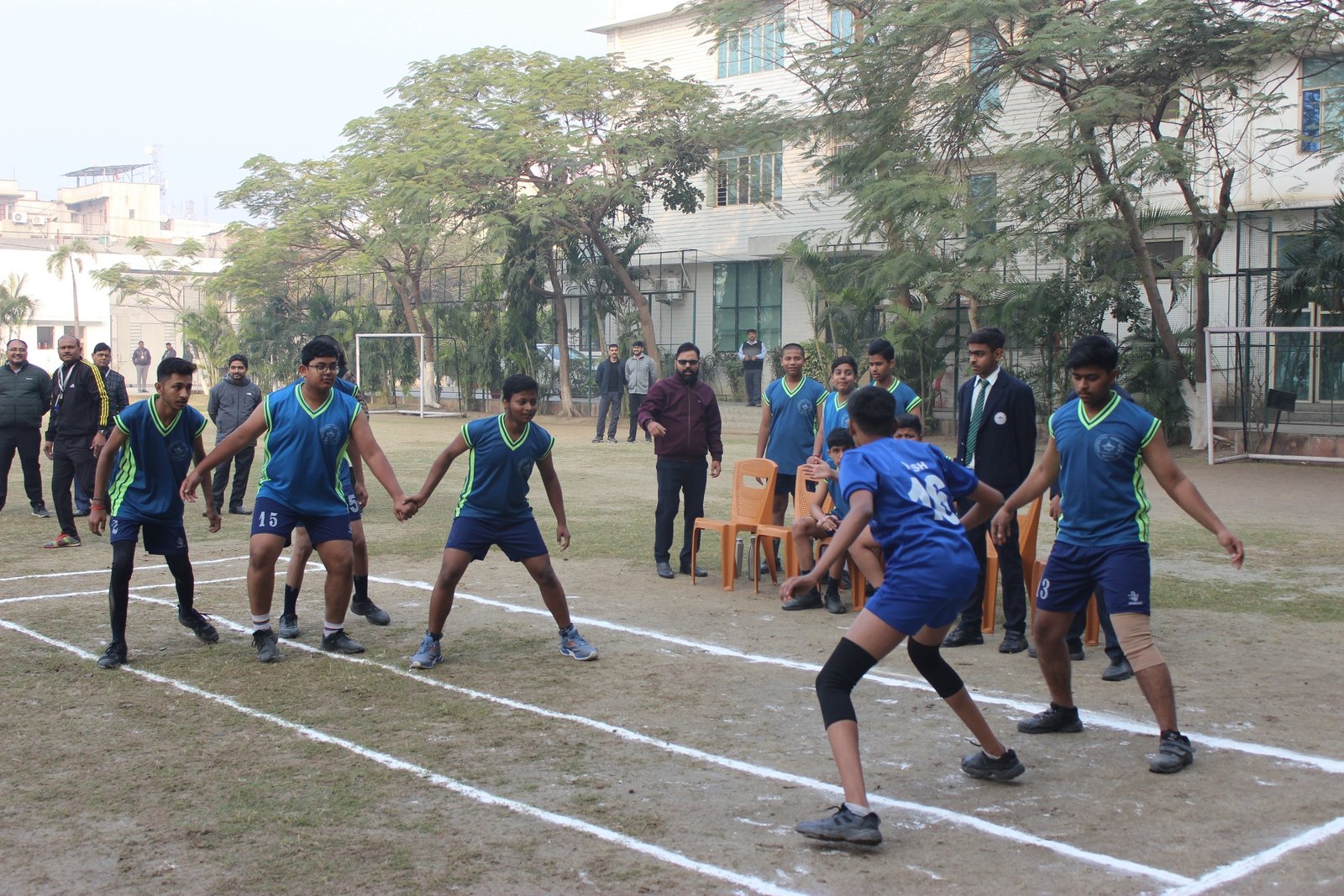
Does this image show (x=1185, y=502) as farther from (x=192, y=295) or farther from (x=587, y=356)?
(x=192, y=295)

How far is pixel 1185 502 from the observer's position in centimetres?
560

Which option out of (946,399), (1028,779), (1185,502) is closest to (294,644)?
(1028,779)

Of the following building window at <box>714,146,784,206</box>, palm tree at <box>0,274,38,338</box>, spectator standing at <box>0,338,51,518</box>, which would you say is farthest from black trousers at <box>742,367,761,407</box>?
palm tree at <box>0,274,38,338</box>

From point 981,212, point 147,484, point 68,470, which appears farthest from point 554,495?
point 981,212

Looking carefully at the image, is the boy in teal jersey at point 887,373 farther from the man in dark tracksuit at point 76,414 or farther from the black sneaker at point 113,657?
the man in dark tracksuit at point 76,414

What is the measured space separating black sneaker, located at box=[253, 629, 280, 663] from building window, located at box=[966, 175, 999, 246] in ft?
51.2

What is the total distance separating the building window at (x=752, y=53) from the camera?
32.8 m

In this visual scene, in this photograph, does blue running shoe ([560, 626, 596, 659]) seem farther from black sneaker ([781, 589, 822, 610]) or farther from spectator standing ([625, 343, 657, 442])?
spectator standing ([625, 343, 657, 442])

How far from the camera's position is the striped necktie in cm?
790

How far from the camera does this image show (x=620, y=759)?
5574mm

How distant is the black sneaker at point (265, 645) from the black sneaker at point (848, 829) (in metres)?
3.96

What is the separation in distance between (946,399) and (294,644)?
2050 centimetres

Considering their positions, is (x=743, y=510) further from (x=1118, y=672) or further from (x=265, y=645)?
(x=265, y=645)

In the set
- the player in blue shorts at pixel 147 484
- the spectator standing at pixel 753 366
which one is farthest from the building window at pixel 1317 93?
the player in blue shorts at pixel 147 484
